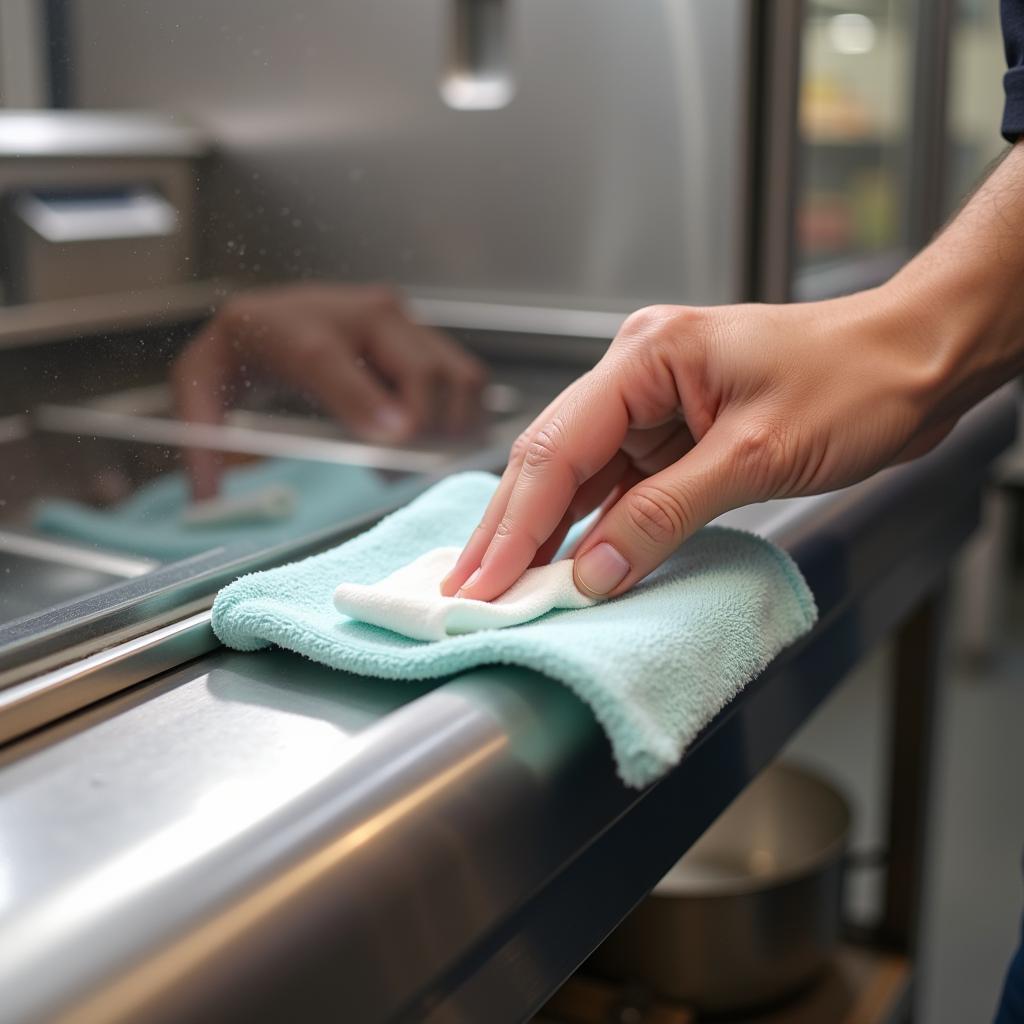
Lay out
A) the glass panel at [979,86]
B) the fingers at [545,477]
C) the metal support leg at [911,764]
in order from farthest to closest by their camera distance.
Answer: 1. the glass panel at [979,86]
2. the metal support leg at [911,764]
3. the fingers at [545,477]

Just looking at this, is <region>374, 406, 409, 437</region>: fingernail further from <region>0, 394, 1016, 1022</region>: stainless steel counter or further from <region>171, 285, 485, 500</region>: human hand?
<region>0, 394, 1016, 1022</region>: stainless steel counter

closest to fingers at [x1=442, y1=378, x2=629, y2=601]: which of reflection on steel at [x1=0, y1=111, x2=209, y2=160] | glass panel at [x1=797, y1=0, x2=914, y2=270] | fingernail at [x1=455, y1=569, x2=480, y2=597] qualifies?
fingernail at [x1=455, y1=569, x2=480, y2=597]

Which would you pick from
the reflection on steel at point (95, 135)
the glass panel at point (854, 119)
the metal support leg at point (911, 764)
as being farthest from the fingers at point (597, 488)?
the glass panel at point (854, 119)

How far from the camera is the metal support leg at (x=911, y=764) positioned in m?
1.04

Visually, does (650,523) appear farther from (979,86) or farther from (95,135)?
(979,86)

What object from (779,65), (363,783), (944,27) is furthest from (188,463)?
(944,27)

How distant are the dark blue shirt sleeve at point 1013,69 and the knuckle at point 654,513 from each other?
0.95 ft

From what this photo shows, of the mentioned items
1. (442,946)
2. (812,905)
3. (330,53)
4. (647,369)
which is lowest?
(812,905)

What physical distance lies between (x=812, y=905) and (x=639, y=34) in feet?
2.09

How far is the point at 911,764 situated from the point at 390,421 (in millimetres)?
583

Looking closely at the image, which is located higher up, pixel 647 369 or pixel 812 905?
pixel 647 369

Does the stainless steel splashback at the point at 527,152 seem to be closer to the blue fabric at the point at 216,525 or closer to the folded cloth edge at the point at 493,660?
the blue fabric at the point at 216,525

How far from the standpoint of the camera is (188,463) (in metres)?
0.60

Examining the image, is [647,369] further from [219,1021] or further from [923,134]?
[923,134]
